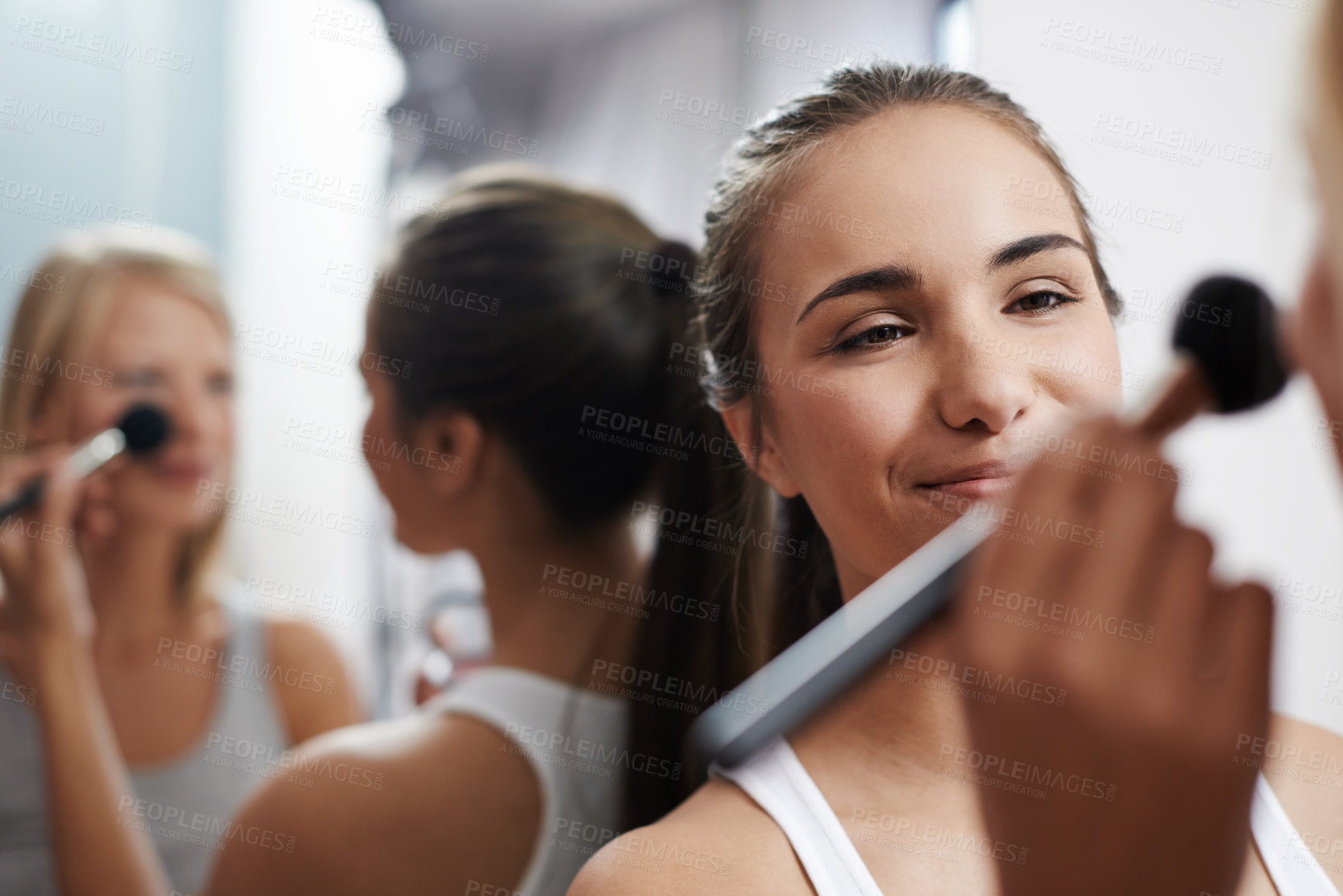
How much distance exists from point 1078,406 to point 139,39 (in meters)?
0.69

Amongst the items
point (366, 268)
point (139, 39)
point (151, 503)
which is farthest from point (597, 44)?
point (151, 503)

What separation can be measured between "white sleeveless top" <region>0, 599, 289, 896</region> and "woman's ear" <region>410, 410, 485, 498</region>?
213 millimetres

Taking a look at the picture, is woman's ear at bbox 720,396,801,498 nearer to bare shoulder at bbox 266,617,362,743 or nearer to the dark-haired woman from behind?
the dark-haired woman from behind

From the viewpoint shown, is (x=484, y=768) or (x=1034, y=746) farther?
(x=484, y=768)

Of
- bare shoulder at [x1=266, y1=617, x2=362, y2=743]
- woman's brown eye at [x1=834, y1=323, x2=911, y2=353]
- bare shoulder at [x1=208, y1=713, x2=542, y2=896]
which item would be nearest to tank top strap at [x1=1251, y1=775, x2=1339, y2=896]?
woman's brown eye at [x1=834, y1=323, x2=911, y2=353]

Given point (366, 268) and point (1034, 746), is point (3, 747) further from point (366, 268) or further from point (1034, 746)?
point (1034, 746)

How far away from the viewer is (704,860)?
0.36 m

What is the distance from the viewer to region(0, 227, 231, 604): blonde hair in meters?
0.61

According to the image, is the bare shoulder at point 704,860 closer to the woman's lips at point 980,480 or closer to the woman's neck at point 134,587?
the woman's lips at point 980,480

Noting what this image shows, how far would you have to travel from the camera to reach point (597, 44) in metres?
0.62

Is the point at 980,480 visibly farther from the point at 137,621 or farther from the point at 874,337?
the point at 137,621

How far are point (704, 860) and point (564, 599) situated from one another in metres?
0.22

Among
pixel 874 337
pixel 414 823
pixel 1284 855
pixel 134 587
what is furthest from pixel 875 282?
pixel 134 587

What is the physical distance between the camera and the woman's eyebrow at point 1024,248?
35cm
